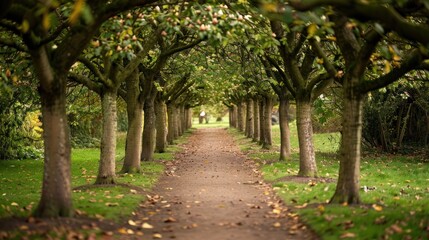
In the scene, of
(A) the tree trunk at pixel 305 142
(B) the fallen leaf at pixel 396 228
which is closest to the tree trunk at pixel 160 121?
(A) the tree trunk at pixel 305 142

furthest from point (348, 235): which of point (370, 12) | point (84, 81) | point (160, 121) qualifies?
point (160, 121)

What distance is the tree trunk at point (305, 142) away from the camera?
53.9ft

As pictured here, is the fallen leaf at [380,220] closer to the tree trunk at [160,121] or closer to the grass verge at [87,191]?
the grass verge at [87,191]

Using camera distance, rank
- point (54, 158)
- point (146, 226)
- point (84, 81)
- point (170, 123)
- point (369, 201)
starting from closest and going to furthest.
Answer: point (54, 158), point (146, 226), point (369, 201), point (84, 81), point (170, 123)

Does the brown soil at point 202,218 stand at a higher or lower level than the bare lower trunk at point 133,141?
lower

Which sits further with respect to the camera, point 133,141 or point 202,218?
point 133,141

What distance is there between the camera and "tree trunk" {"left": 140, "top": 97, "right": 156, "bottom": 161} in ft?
75.7

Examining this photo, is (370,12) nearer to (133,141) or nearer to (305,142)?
(305,142)

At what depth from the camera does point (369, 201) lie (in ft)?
37.1

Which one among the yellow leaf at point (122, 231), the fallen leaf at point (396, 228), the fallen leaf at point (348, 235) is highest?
the fallen leaf at point (396, 228)

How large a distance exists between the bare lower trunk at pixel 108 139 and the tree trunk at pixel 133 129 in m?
3.49

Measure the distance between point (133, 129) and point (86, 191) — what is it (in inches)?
197

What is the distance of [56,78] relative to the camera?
9.28 metres

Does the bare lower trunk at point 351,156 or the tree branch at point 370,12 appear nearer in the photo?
the tree branch at point 370,12
